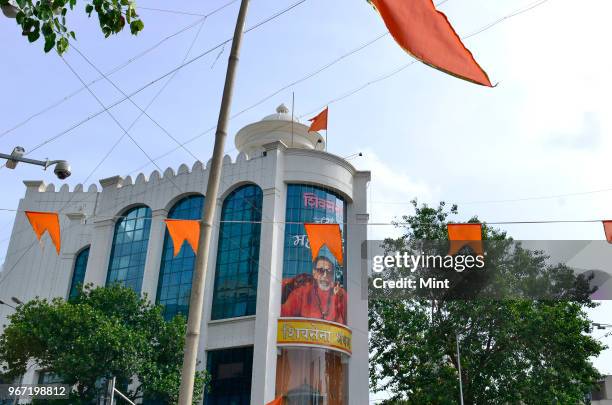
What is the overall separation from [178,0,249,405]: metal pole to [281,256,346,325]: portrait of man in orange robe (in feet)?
77.6

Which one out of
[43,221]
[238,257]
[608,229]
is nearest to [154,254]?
[238,257]

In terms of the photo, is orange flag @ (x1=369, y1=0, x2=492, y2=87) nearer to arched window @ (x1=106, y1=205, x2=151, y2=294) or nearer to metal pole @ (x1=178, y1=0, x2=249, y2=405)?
metal pole @ (x1=178, y1=0, x2=249, y2=405)

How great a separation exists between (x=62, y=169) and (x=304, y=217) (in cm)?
2114

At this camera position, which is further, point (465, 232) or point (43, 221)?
point (43, 221)

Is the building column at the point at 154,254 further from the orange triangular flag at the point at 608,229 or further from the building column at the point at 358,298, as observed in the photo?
the orange triangular flag at the point at 608,229

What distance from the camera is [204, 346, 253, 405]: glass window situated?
29516 mm

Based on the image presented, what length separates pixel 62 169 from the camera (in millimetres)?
11805

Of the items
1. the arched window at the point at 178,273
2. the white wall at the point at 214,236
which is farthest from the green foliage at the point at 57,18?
the arched window at the point at 178,273

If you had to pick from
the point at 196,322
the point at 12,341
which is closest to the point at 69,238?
the point at 12,341

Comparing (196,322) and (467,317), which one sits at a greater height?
(467,317)

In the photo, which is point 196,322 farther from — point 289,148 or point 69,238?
point 69,238

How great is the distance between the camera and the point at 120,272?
35.7 metres

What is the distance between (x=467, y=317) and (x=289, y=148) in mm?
13724

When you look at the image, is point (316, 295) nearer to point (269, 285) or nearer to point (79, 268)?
point (269, 285)
